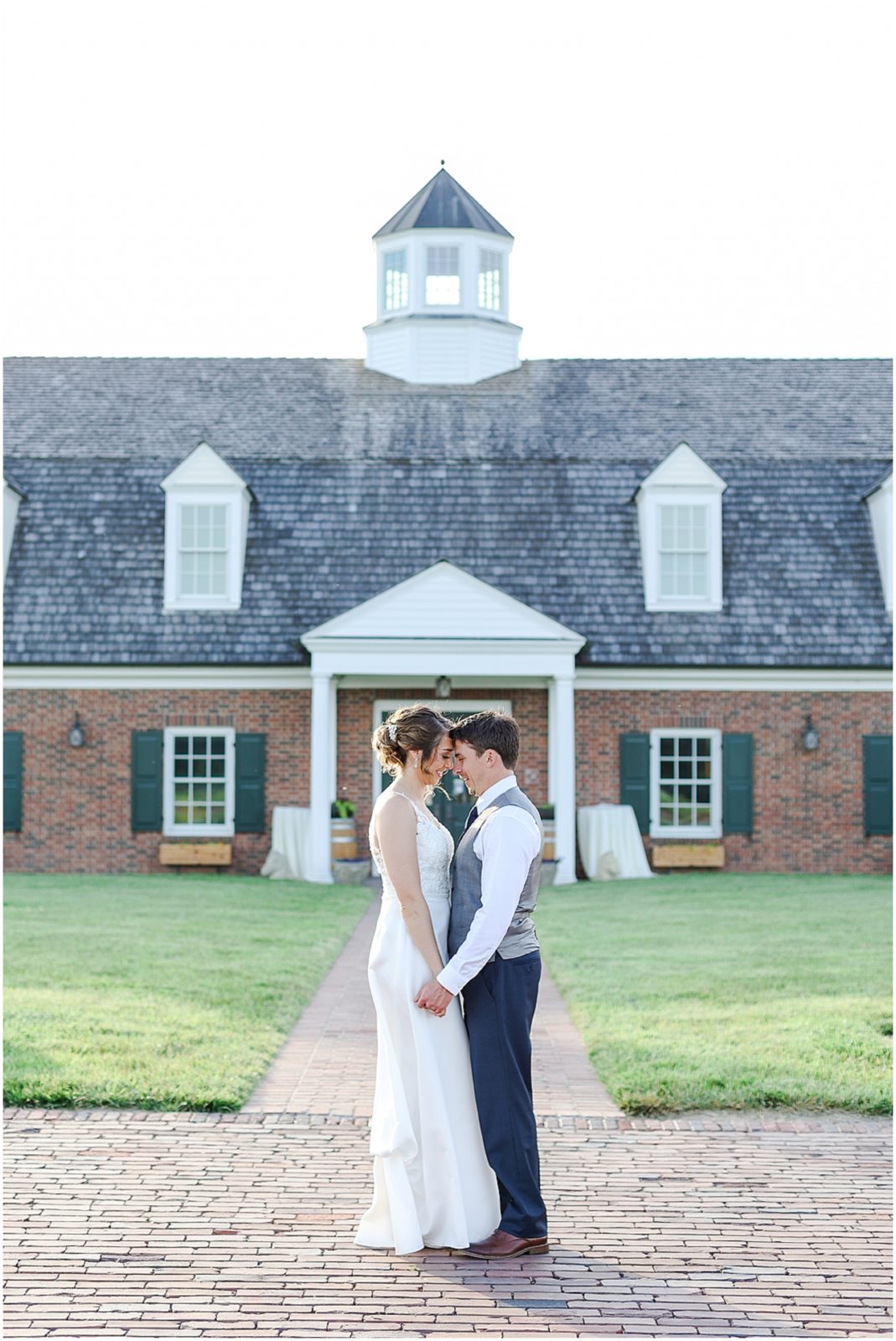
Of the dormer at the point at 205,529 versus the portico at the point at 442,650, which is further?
the dormer at the point at 205,529

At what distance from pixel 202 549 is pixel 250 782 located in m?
3.46

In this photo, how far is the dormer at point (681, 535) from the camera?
21.8 metres

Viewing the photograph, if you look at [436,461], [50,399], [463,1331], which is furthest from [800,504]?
[463,1331]

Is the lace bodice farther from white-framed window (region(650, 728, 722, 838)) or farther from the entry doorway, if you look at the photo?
white-framed window (region(650, 728, 722, 838))

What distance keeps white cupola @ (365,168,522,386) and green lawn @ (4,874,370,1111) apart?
36.1 ft

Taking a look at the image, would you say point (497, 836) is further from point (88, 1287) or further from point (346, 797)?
point (346, 797)

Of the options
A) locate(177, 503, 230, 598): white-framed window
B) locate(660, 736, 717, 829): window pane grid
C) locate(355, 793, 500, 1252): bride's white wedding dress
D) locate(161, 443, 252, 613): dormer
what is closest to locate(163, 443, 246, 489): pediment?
locate(161, 443, 252, 613): dormer

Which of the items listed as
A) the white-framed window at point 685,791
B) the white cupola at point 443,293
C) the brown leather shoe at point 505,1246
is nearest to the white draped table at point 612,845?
the white-framed window at point 685,791

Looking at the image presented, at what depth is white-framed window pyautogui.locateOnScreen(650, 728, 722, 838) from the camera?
21.4m

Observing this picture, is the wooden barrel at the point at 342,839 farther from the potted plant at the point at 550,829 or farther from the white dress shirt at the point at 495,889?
the white dress shirt at the point at 495,889

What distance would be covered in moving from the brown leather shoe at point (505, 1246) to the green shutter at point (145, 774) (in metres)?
16.1

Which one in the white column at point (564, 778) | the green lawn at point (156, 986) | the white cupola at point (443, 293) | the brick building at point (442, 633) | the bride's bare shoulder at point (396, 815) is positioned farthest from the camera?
the white cupola at point (443, 293)

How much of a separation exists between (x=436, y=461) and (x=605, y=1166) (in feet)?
56.4

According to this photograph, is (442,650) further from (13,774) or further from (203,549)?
(13,774)
